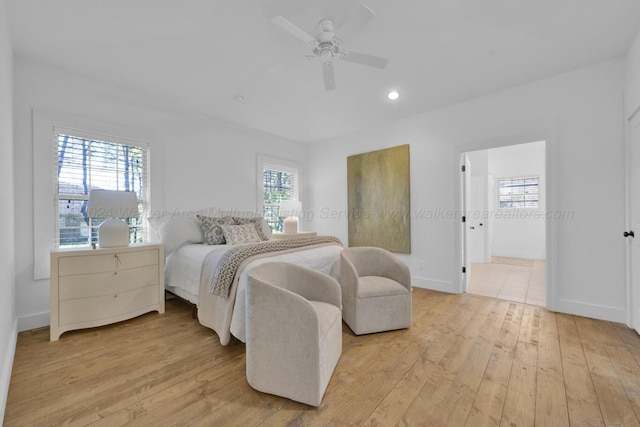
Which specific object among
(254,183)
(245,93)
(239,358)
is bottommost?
(239,358)

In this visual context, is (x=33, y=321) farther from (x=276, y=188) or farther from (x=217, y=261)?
(x=276, y=188)

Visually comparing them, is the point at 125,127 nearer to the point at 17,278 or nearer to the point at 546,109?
the point at 17,278

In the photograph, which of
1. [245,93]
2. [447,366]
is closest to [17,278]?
[245,93]

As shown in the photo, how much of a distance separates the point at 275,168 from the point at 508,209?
565 cm

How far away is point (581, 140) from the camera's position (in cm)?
281

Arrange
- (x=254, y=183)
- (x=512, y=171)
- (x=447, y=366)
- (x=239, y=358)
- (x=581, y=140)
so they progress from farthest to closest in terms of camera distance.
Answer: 1. (x=512, y=171)
2. (x=254, y=183)
3. (x=581, y=140)
4. (x=239, y=358)
5. (x=447, y=366)

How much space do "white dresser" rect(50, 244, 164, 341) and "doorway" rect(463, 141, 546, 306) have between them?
5.15 meters

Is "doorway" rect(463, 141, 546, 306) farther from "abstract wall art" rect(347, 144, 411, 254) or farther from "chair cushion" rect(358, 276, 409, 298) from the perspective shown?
"chair cushion" rect(358, 276, 409, 298)

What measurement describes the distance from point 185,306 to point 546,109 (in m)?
4.66

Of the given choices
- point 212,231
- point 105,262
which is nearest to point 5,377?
point 105,262

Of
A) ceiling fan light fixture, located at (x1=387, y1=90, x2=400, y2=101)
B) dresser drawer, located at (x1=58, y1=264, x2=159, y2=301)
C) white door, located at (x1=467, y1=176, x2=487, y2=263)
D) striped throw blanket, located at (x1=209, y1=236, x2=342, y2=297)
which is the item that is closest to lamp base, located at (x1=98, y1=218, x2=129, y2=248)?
dresser drawer, located at (x1=58, y1=264, x2=159, y2=301)

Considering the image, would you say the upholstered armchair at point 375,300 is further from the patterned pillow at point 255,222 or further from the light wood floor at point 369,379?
the patterned pillow at point 255,222

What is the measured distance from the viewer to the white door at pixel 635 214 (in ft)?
7.67

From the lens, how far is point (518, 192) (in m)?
6.44
